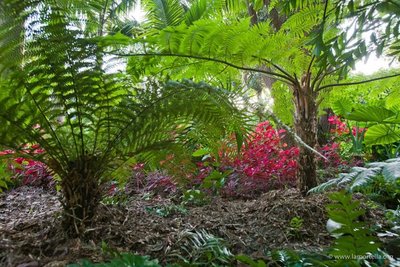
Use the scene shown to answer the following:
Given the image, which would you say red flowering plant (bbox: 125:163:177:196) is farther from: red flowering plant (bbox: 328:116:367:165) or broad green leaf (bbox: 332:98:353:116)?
broad green leaf (bbox: 332:98:353:116)

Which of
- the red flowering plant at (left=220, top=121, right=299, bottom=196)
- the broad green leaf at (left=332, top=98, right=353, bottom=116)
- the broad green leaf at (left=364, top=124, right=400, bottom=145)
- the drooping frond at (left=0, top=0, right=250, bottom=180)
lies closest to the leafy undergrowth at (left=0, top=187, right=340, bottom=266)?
the drooping frond at (left=0, top=0, right=250, bottom=180)

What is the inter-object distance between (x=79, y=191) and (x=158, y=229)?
38 cm

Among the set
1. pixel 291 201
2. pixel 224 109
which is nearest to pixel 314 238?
pixel 291 201

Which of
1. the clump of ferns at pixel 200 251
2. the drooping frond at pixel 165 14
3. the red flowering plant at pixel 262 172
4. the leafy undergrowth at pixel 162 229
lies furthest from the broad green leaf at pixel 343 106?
the clump of ferns at pixel 200 251

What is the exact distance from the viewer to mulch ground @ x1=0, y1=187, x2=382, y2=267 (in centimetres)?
109

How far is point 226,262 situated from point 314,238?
0.54 metres

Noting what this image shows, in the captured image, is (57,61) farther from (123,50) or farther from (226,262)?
(226,262)

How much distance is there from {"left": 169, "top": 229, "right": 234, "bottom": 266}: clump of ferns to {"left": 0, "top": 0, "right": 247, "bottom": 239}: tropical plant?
37cm

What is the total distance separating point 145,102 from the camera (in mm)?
1241

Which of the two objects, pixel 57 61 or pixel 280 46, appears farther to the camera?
pixel 280 46

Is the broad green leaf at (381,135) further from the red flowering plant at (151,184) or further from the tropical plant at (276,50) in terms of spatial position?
the red flowering plant at (151,184)

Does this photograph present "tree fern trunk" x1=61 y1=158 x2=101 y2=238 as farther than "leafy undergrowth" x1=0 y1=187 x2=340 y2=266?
Yes

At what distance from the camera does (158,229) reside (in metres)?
1.42

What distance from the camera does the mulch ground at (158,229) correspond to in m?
1.09
